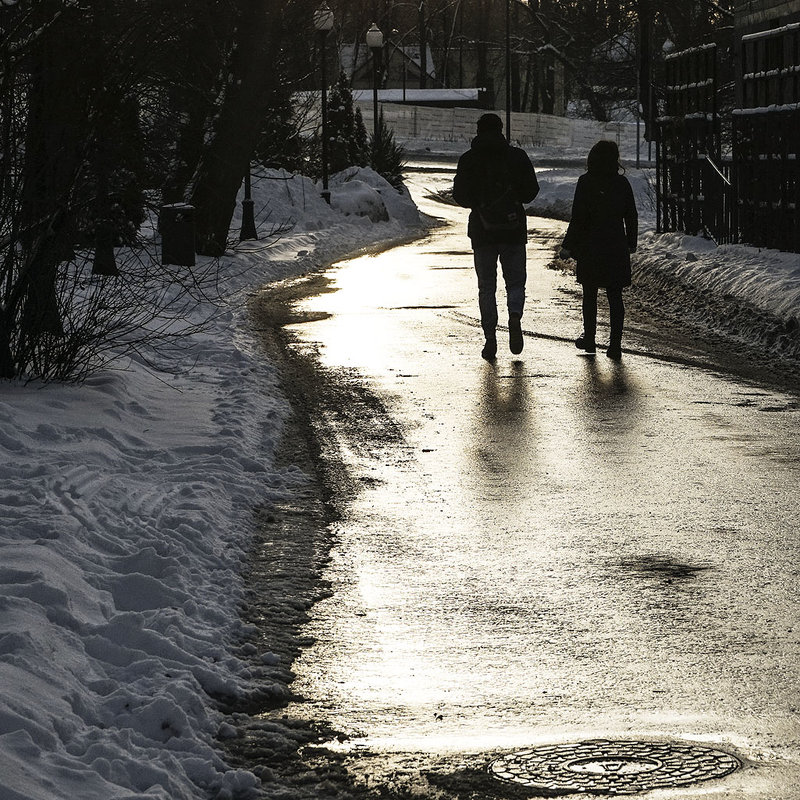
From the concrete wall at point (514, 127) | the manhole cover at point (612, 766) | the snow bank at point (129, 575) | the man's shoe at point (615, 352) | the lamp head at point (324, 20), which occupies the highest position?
the lamp head at point (324, 20)

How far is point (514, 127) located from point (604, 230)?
72.3 metres

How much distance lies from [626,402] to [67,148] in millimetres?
4011

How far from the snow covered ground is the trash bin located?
30.4ft

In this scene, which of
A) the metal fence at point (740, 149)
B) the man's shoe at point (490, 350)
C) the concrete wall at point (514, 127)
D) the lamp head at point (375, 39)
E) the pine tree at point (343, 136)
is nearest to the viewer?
the man's shoe at point (490, 350)

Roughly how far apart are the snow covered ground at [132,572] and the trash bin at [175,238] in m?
9.26

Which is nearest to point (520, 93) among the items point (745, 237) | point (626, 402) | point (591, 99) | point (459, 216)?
point (591, 99)

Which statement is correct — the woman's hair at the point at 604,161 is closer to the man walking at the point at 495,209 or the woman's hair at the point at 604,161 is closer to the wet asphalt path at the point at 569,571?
the man walking at the point at 495,209

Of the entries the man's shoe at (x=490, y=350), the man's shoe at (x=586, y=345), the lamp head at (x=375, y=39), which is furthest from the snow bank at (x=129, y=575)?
the lamp head at (x=375, y=39)

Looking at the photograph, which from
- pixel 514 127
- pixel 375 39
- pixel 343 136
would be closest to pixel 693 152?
pixel 343 136

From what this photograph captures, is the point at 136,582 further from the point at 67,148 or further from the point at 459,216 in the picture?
the point at 459,216

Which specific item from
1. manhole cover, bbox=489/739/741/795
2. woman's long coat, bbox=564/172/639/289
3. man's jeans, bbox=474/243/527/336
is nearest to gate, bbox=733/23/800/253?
woman's long coat, bbox=564/172/639/289

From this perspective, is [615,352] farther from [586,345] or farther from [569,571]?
[569,571]

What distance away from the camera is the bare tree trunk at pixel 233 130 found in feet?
78.0

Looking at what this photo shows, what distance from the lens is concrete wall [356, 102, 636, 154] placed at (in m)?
84.8
